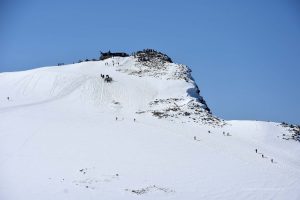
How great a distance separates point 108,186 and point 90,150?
642 centimetres

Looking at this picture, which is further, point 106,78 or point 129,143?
point 106,78

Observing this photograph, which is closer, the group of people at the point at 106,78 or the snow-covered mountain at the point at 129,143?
the snow-covered mountain at the point at 129,143

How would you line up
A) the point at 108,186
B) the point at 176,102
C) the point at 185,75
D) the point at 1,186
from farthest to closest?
the point at 185,75, the point at 176,102, the point at 108,186, the point at 1,186

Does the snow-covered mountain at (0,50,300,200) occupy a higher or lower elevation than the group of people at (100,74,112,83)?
lower

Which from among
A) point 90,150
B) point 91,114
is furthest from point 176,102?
point 90,150

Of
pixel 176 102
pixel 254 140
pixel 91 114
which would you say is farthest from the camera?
pixel 176 102

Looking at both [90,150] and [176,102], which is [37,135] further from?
[176,102]

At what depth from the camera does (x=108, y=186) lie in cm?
2247

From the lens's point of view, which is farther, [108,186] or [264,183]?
[264,183]

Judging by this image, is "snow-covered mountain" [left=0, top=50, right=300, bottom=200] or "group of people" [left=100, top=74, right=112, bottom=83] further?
"group of people" [left=100, top=74, right=112, bottom=83]

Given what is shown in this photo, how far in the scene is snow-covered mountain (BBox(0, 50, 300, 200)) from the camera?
22766 mm

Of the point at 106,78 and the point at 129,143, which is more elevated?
the point at 106,78

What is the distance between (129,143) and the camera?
31.1 metres

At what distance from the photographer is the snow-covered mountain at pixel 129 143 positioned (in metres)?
22.8
